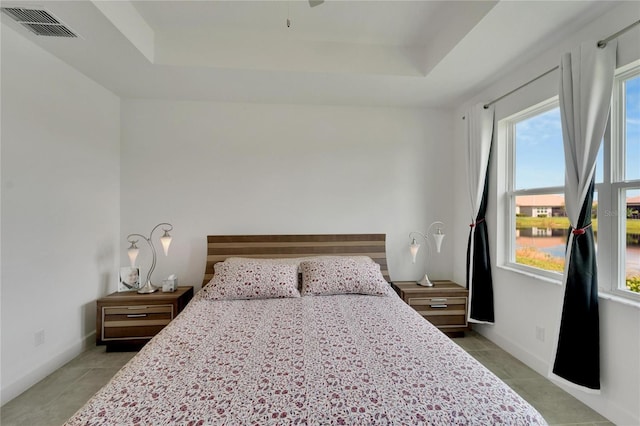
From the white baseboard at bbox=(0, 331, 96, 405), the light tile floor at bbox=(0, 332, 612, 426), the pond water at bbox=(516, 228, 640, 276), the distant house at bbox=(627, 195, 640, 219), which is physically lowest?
the light tile floor at bbox=(0, 332, 612, 426)

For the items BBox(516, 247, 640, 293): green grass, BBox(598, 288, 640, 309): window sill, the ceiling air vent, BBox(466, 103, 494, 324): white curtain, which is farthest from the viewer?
BBox(466, 103, 494, 324): white curtain

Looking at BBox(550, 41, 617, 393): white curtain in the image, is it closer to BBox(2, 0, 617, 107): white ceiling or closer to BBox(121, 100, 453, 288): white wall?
BBox(2, 0, 617, 107): white ceiling

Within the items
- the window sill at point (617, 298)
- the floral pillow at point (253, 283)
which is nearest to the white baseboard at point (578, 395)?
the window sill at point (617, 298)

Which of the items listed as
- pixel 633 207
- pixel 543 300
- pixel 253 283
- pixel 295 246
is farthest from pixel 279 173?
pixel 633 207

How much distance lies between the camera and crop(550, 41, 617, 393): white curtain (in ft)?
5.59

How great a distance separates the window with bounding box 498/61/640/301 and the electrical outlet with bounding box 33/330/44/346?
4078mm

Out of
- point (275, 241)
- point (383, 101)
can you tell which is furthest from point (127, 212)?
point (383, 101)

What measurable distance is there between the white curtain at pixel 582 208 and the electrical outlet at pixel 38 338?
3.78m

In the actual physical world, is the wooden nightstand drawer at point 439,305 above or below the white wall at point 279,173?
below

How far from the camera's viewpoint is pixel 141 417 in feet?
3.29

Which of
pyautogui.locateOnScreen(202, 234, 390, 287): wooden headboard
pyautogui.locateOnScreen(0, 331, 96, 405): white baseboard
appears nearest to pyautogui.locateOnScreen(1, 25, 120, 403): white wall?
pyautogui.locateOnScreen(0, 331, 96, 405): white baseboard

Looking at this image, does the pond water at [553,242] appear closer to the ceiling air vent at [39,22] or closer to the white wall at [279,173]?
the white wall at [279,173]

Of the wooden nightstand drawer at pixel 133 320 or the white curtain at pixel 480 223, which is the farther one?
the white curtain at pixel 480 223

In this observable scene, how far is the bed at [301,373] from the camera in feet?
3.32
